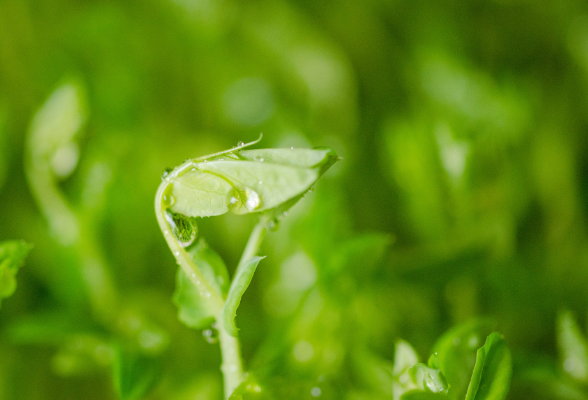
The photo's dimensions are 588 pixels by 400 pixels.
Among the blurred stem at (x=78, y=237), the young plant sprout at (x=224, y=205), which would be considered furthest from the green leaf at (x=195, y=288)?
the blurred stem at (x=78, y=237)

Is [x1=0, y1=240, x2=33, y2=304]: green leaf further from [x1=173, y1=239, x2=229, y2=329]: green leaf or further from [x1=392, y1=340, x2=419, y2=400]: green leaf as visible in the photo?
A: [x1=392, y1=340, x2=419, y2=400]: green leaf

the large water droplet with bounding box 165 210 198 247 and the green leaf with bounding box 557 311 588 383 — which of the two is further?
the green leaf with bounding box 557 311 588 383

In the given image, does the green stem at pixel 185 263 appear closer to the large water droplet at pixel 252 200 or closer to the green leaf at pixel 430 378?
the large water droplet at pixel 252 200

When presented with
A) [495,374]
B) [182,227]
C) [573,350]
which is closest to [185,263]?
[182,227]

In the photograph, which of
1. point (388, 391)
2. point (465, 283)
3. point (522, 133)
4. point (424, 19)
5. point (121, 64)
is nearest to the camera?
point (388, 391)

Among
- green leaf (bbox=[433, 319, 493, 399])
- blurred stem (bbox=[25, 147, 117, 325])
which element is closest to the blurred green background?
blurred stem (bbox=[25, 147, 117, 325])

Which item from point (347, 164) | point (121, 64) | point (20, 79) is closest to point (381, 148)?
point (347, 164)

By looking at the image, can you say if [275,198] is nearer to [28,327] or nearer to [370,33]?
[28,327]
